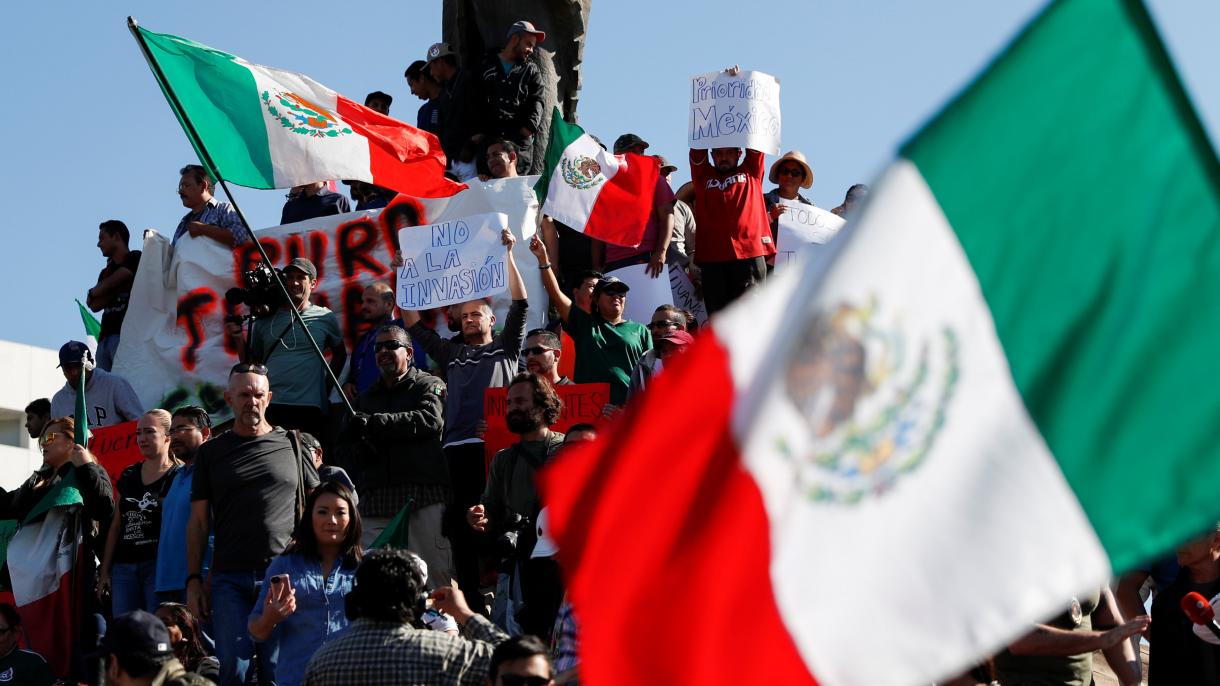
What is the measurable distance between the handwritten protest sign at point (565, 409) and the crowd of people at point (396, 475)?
15cm

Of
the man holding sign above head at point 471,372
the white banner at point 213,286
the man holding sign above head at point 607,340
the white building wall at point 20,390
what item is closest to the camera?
the man holding sign above head at point 471,372

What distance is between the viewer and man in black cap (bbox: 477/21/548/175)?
48.6 ft

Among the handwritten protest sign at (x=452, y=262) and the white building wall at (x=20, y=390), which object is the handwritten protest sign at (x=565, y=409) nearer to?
the handwritten protest sign at (x=452, y=262)

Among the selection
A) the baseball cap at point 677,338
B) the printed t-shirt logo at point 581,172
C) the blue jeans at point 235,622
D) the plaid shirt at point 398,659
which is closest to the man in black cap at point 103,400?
the printed t-shirt logo at point 581,172

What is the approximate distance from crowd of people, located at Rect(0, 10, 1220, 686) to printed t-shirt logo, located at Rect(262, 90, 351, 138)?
1167 mm

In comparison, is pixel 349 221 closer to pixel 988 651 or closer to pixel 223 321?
pixel 223 321

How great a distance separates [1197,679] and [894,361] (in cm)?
450

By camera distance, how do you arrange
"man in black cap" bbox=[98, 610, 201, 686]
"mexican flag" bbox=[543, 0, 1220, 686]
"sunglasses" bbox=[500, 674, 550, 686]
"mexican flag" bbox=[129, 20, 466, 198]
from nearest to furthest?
"mexican flag" bbox=[543, 0, 1220, 686] → "sunglasses" bbox=[500, 674, 550, 686] → "man in black cap" bbox=[98, 610, 201, 686] → "mexican flag" bbox=[129, 20, 466, 198]

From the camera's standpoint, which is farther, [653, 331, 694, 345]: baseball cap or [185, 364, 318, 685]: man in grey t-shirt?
[653, 331, 694, 345]: baseball cap

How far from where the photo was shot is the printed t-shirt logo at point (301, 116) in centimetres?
1035

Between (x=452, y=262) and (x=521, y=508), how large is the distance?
3478 millimetres

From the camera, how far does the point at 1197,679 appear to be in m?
7.23

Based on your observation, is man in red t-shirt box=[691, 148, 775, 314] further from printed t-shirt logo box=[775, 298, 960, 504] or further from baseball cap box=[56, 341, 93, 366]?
printed t-shirt logo box=[775, 298, 960, 504]

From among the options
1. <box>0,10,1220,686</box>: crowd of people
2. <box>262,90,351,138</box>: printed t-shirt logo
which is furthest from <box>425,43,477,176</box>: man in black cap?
<box>262,90,351,138</box>: printed t-shirt logo
